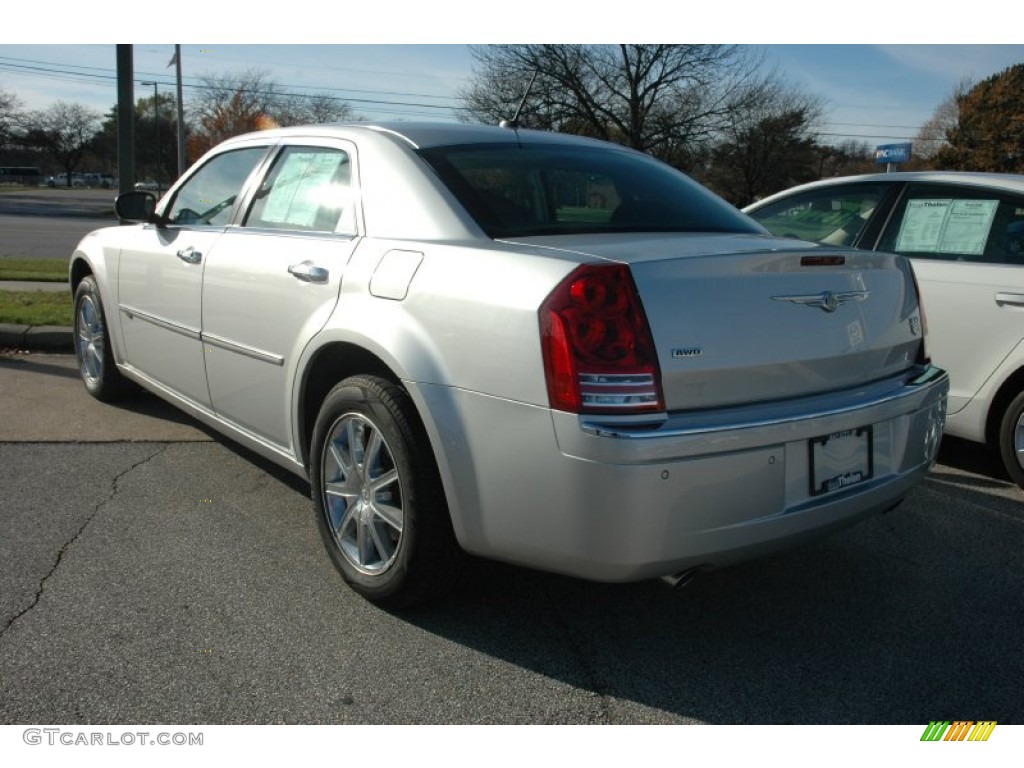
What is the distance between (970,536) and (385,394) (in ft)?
8.52

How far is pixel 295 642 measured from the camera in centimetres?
271

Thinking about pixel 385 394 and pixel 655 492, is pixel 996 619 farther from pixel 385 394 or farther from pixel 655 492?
pixel 385 394

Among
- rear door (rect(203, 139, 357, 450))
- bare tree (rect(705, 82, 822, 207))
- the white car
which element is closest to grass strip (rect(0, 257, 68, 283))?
rear door (rect(203, 139, 357, 450))

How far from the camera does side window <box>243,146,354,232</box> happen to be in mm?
3332

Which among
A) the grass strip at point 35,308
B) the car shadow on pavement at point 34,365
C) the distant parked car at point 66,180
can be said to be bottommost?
the car shadow on pavement at point 34,365

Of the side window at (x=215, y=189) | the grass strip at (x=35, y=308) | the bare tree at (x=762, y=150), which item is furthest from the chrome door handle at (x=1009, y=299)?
the bare tree at (x=762, y=150)

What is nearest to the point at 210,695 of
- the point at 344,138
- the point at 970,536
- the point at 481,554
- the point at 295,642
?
the point at 295,642

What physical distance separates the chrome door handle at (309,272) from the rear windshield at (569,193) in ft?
1.75

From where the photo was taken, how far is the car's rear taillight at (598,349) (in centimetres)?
231

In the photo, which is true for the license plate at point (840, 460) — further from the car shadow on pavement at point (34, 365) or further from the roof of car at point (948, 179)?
the car shadow on pavement at point (34, 365)

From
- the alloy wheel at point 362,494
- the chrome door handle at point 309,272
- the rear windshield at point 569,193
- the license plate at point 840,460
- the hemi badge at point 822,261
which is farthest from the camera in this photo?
the chrome door handle at point 309,272

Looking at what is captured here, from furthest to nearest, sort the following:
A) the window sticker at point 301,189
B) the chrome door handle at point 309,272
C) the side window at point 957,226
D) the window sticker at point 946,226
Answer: the window sticker at point 946,226, the side window at point 957,226, the window sticker at point 301,189, the chrome door handle at point 309,272

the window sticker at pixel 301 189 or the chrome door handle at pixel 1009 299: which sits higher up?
the window sticker at pixel 301 189

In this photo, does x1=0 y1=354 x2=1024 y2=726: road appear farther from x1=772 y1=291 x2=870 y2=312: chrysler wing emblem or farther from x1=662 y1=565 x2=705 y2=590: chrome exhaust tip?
x1=772 y1=291 x2=870 y2=312: chrysler wing emblem
